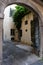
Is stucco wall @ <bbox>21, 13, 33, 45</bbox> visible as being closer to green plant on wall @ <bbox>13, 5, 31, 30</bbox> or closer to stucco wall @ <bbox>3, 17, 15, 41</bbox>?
green plant on wall @ <bbox>13, 5, 31, 30</bbox>

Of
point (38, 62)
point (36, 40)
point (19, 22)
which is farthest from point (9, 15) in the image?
point (38, 62)

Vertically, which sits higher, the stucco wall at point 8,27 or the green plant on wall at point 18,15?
the green plant on wall at point 18,15

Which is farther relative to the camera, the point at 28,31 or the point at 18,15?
the point at 18,15

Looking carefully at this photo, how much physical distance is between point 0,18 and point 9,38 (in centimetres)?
1353

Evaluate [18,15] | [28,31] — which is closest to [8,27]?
[18,15]

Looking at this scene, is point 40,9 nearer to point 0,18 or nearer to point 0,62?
Result: point 0,18

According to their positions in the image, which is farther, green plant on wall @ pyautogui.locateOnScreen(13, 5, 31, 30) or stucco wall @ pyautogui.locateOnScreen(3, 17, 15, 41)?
stucco wall @ pyautogui.locateOnScreen(3, 17, 15, 41)

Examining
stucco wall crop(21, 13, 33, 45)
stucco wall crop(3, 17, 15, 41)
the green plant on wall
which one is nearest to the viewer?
stucco wall crop(21, 13, 33, 45)

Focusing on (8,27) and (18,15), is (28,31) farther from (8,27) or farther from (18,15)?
(8,27)

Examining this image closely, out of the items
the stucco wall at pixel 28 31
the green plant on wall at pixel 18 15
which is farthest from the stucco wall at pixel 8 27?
the stucco wall at pixel 28 31

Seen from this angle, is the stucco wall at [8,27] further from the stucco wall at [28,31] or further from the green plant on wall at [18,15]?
the stucco wall at [28,31]

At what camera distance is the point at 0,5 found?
7.52 meters

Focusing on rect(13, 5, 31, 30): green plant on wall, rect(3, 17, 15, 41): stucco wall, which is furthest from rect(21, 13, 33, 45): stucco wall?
rect(3, 17, 15, 41): stucco wall

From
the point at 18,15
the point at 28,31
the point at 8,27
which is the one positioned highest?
the point at 18,15
